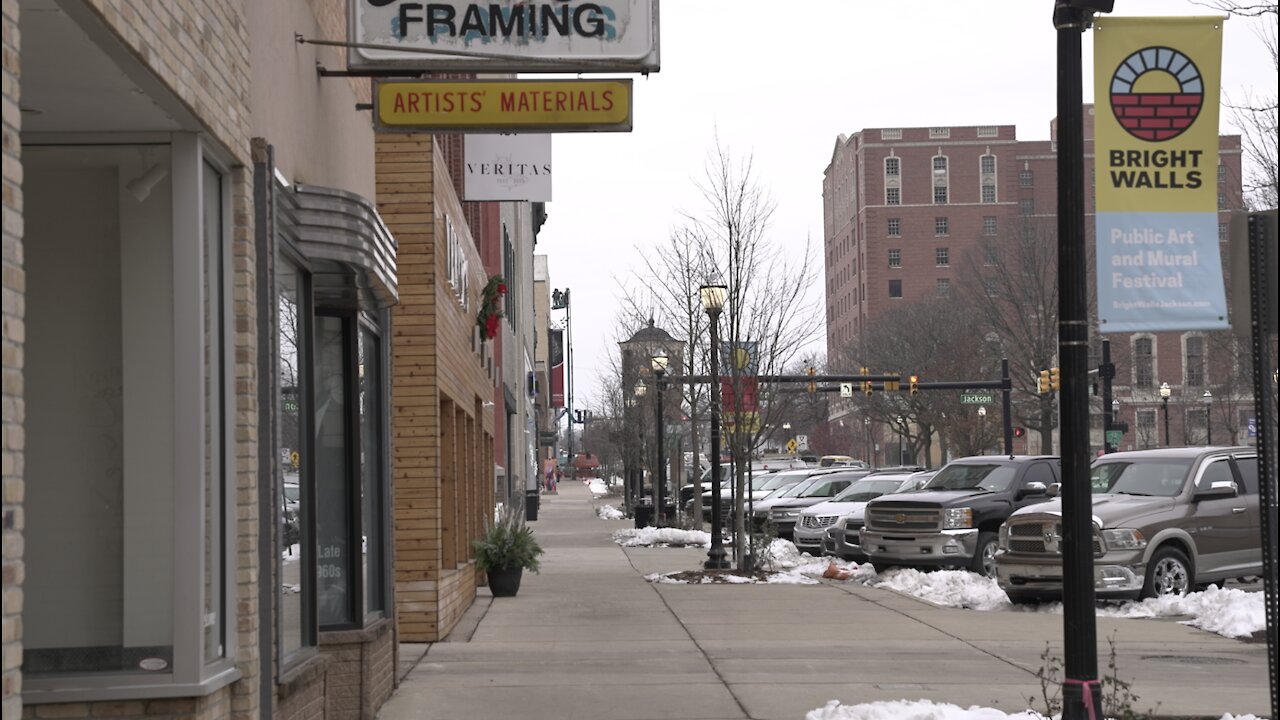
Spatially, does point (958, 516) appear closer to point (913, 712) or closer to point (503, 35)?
point (913, 712)

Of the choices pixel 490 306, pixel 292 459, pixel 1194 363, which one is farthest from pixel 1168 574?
pixel 1194 363

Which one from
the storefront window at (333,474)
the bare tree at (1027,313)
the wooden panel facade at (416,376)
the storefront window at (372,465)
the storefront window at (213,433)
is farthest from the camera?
the bare tree at (1027,313)

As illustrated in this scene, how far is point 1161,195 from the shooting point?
7879mm

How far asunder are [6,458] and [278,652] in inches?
142

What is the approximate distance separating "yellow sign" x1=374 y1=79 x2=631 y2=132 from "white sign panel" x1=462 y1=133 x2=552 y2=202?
11824 millimetres

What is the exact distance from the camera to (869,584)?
22625 millimetres

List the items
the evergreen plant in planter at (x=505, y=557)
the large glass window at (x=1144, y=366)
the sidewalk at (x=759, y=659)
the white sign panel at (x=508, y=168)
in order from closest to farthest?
the sidewalk at (x=759, y=659) < the evergreen plant in planter at (x=505, y=557) < the white sign panel at (x=508, y=168) < the large glass window at (x=1144, y=366)

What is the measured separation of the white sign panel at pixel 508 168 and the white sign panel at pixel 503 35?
12.0m

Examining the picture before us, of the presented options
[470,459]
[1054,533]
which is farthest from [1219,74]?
[470,459]

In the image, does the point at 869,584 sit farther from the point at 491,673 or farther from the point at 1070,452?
the point at 1070,452

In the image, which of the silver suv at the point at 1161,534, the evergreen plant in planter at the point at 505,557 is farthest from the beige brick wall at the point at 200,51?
the evergreen plant in planter at the point at 505,557

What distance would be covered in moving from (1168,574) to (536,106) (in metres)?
11.7

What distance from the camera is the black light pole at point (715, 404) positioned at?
23984 millimetres

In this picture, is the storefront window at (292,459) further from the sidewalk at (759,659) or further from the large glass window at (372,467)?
the large glass window at (372,467)
